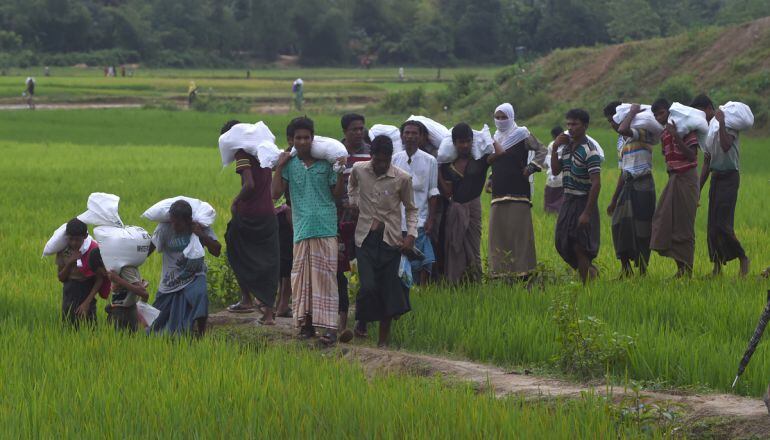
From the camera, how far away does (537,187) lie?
18.1 metres

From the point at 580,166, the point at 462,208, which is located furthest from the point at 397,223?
the point at 580,166

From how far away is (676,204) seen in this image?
9.16 m

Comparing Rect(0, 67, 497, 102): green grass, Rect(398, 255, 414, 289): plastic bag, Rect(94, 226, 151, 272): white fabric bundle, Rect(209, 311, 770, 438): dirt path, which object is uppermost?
Rect(0, 67, 497, 102): green grass

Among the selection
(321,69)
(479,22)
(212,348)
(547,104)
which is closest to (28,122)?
(547,104)

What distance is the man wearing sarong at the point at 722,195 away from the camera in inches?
360

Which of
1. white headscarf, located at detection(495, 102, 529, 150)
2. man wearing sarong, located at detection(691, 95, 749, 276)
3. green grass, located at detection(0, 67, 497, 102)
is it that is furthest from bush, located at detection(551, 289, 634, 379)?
green grass, located at detection(0, 67, 497, 102)

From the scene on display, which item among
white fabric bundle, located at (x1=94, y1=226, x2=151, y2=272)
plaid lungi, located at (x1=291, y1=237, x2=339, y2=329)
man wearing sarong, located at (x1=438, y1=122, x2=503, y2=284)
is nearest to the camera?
white fabric bundle, located at (x1=94, y1=226, x2=151, y2=272)

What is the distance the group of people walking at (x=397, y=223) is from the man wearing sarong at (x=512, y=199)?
0.03ft

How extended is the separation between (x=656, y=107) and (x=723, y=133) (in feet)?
1.70

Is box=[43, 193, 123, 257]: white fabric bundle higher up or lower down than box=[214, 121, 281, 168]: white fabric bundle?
lower down

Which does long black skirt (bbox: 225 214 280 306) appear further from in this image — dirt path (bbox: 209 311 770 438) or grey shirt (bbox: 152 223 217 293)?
grey shirt (bbox: 152 223 217 293)

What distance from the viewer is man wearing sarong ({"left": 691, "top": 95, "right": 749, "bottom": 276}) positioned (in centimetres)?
916

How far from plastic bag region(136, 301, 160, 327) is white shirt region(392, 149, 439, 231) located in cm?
188

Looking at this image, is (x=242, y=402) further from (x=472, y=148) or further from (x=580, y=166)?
(x=580, y=166)
